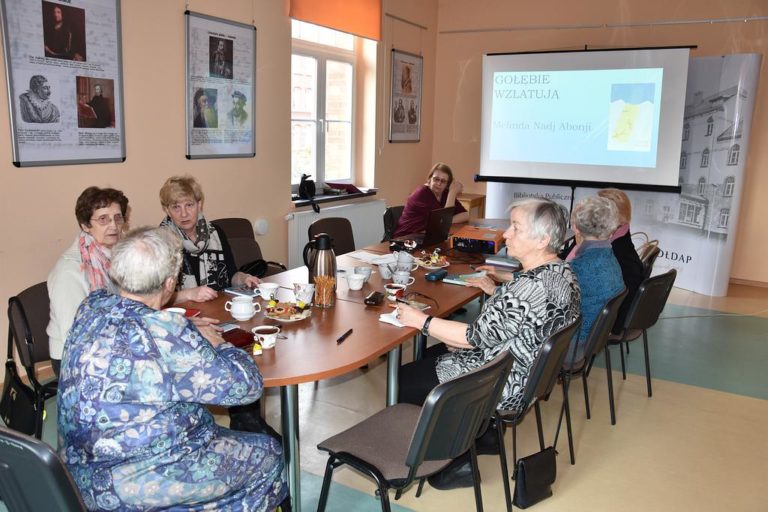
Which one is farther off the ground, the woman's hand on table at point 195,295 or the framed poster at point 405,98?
the framed poster at point 405,98

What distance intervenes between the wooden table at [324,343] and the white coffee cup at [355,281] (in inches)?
0.9

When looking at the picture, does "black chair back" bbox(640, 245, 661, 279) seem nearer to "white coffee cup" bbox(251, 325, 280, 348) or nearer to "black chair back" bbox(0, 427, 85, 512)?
"white coffee cup" bbox(251, 325, 280, 348)

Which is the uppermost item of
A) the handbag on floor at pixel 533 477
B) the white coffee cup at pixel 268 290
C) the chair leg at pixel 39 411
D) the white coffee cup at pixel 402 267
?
the white coffee cup at pixel 402 267

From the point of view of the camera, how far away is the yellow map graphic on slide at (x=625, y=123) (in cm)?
616

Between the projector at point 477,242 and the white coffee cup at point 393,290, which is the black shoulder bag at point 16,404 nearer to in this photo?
the white coffee cup at point 393,290

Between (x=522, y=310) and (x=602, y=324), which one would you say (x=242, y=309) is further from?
(x=602, y=324)

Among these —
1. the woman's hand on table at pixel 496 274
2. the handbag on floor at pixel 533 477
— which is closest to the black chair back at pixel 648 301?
the woman's hand on table at pixel 496 274

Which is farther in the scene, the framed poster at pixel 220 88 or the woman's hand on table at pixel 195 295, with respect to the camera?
the framed poster at pixel 220 88

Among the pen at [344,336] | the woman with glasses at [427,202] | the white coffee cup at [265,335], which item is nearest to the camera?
the white coffee cup at [265,335]

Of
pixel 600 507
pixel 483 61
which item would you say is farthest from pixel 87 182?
pixel 483 61

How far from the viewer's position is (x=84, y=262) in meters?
2.60

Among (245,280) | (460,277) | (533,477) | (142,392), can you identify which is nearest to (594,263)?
(460,277)

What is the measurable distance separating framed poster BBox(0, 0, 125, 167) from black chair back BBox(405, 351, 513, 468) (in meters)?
2.65

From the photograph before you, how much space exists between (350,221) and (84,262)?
3406mm
